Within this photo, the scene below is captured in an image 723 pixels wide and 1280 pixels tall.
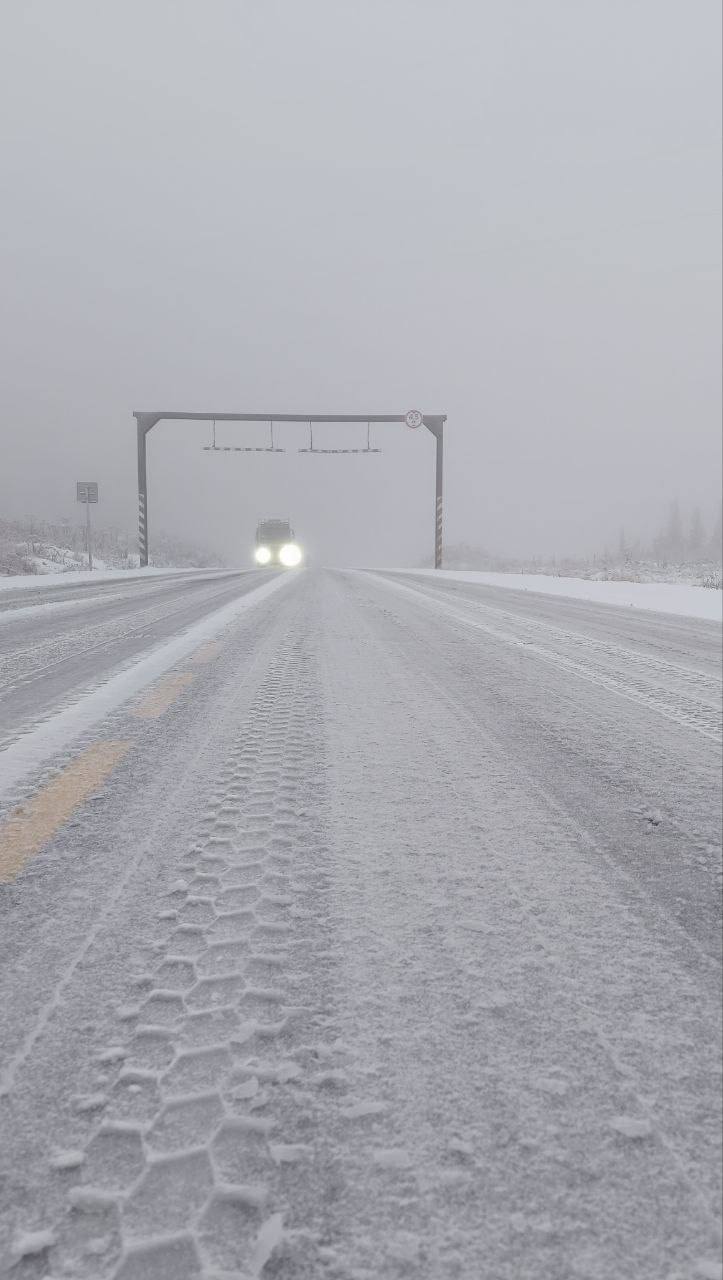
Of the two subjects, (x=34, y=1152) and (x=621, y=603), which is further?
(x=621, y=603)

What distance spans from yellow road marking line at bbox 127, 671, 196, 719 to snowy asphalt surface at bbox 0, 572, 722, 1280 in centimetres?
33

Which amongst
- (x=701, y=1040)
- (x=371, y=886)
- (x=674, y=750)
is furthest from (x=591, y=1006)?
(x=674, y=750)

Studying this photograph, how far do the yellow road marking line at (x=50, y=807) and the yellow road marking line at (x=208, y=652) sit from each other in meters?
1.60

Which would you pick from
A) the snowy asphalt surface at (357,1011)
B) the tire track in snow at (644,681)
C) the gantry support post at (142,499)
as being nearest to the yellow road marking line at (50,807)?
the snowy asphalt surface at (357,1011)

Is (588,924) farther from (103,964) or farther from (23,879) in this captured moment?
(23,879)

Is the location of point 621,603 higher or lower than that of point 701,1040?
higher

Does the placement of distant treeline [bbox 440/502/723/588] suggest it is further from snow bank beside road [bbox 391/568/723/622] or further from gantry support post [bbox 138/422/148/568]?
gantry support post [bbox 138/422/148/568]

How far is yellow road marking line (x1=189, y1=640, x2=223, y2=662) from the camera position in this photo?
11.8 ft

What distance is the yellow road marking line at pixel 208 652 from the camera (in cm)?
360

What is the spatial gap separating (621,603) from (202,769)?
808 cm

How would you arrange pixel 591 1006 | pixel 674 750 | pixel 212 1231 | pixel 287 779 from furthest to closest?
pixel 674 750 → pixel 287 779 → pixel 591 1006 → pixel 212 1231

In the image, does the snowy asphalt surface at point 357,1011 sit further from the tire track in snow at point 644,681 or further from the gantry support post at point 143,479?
the gantry support post at point 143,479

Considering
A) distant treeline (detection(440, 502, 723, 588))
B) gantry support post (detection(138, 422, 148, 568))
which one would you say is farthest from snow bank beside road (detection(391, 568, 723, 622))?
gantry support post (detection(138, 422, 148, 568))

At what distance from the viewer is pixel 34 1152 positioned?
0.63 meters
